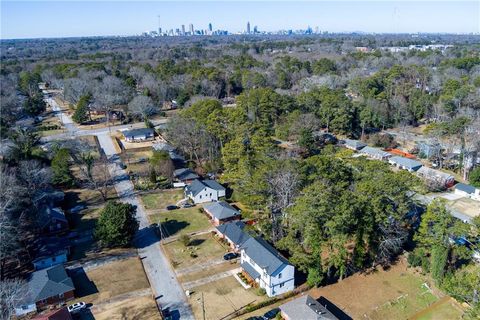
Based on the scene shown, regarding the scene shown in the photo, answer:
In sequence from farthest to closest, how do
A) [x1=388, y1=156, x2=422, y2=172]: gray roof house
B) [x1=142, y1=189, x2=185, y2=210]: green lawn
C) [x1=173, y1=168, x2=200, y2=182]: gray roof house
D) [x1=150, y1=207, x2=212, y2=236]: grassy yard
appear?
[x1=388, y1=156, x2=422, y2=172]: gray roof house, [x1=173, y1=168, x2=200, y2=182]: gray roof house, [x1=142, y1=189, x2=185, y2=210]: green lawn, [x1=150, y1=207, x2=212, y2=236]: grassy yard

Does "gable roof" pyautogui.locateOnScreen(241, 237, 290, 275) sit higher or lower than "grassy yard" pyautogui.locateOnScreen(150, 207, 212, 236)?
higher

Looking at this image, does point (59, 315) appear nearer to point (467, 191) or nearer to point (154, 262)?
A: point (154, 262)

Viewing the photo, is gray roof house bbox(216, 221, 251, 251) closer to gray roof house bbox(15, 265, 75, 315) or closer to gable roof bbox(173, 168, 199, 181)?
gray roof house bbox(15, 265, 75, 315)

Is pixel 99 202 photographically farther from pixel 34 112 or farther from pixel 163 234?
pixel 34 112

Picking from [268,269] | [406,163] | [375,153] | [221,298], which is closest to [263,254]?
[268,269]

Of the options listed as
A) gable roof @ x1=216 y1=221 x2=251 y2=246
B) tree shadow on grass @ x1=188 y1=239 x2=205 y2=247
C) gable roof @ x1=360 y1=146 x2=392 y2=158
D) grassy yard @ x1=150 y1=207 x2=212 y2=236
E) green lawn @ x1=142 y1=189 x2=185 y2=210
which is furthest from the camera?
gable roof @ x1=360 y1=146 x2=392 y2=158

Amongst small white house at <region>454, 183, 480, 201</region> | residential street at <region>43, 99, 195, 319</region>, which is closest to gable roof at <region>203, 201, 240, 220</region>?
residential street at <region>43, 99, 195, 319</region>
